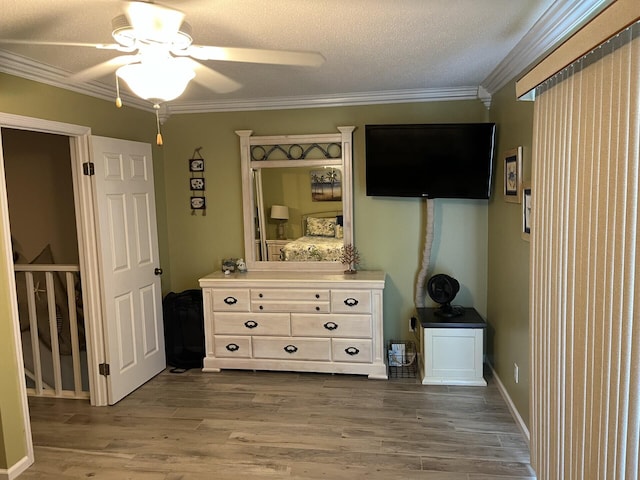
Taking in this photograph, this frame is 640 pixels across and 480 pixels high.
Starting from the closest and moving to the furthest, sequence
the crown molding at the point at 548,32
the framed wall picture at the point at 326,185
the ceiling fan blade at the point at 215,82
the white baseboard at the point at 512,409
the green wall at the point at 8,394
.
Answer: the crown molding at the point at 548,32
the green wall at the point at 8,394
the white baseboard at the point at 512,409
the ceiling fan blade at the point at 215,82
the framed wall picture at the point at 326,185

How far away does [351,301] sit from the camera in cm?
380

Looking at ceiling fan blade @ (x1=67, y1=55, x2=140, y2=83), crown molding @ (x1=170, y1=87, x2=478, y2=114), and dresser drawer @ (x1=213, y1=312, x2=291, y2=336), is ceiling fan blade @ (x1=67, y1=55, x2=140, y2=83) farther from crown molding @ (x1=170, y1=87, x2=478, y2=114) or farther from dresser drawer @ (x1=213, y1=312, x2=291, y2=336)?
dresser drawer @ (x1=213, y1=312, x2=291, y2=336)

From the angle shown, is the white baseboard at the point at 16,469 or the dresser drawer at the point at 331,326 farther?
the dresser drawer at the point at 331,326

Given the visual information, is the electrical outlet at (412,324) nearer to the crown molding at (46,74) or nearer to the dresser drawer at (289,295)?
the dresser drawer at (289,295)

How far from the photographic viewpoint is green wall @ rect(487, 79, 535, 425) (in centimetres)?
288

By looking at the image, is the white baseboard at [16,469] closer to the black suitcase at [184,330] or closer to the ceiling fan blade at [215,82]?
the black suitcase at [184,330]

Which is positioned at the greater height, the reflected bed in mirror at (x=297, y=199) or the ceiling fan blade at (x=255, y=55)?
the ceiling fan blade at (x=255, y=55)

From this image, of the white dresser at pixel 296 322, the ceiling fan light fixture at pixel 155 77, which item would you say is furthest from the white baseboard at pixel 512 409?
the ceiling fan light fixture at pixel 155 77

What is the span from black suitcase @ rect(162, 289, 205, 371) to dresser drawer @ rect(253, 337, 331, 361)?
0.61 meters

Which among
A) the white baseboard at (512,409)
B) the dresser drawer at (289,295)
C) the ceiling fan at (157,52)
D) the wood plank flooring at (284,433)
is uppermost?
the ceiling fan at (157,52)

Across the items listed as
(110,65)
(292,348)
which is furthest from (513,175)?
(110,65)

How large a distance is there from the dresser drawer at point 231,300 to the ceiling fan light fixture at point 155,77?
2445mm

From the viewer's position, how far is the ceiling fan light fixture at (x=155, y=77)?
168 cm

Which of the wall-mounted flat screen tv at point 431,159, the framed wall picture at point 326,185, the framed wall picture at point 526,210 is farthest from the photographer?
the framed wall picture at point 326,185
